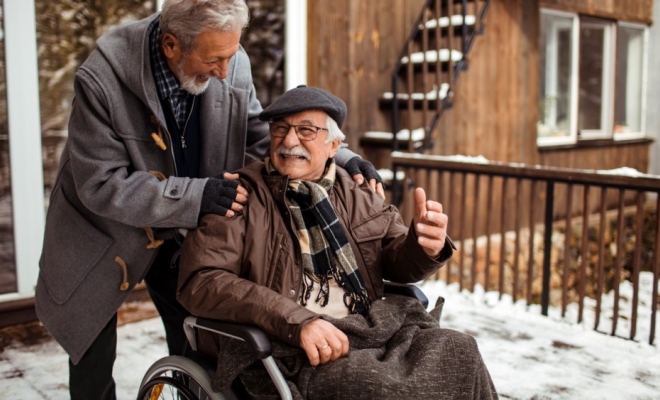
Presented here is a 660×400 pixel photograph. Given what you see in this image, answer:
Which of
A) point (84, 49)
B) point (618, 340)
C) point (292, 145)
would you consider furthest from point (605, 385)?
point (84, 49)

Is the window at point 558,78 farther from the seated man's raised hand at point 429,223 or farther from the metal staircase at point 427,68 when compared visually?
the seated man's raised hand at point 429,223

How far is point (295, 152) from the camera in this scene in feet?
6.06

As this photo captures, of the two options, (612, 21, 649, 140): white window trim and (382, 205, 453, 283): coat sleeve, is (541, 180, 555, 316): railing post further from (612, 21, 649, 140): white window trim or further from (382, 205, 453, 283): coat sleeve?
(612, 21, 649, 140): white window trim

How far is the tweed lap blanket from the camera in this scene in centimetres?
152

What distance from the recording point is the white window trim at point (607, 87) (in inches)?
321

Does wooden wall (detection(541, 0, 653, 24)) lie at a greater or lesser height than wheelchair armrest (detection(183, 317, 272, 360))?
greater

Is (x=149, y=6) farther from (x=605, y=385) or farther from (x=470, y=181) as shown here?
(x=470, y=181)

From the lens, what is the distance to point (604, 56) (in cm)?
819

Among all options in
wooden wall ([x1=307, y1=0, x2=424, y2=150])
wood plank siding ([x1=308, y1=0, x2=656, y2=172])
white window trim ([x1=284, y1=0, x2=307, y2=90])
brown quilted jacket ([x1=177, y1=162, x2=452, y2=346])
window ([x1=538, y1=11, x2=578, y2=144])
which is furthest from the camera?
window ([x1=538, y1=11, x2=578, y2=144])

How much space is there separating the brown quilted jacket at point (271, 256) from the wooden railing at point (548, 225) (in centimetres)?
148

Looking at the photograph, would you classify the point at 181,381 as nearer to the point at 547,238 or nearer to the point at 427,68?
the point at 547,238

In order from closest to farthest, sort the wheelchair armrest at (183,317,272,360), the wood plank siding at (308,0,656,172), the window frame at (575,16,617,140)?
the wheelchair armrest at (183,317,272,360), the wood plank siding at (308,0,656,172), the window frame at (575,16,617,140)

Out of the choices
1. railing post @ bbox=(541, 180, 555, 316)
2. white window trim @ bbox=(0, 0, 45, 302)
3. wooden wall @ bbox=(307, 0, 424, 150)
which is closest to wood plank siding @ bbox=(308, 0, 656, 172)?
wooden wall @ bbox=(307, 0, 424, 150)

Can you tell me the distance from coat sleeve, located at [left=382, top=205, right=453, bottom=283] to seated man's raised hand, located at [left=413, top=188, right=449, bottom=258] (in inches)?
1.6
